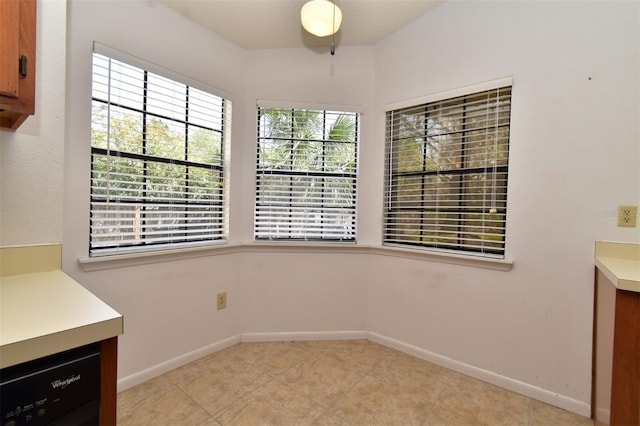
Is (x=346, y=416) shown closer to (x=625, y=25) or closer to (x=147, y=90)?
(x=147, y=90)

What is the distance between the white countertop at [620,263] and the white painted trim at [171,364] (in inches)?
94.0

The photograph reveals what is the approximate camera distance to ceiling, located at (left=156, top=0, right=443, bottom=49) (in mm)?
1982

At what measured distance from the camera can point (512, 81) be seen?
1.83 m

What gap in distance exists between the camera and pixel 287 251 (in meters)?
2.45

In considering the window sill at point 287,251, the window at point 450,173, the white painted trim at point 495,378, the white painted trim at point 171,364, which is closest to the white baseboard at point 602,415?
the white painted trim at point 495,378

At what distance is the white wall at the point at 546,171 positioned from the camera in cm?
157

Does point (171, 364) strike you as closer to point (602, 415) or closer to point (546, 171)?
point (602, 415)

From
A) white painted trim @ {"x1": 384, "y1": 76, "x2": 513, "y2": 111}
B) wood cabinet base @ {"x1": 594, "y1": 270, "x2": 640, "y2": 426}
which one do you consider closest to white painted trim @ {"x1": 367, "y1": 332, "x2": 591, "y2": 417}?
wood cabinet base @ {"x1": 594, "y1": 270, "x2": 640, "y2": 426}

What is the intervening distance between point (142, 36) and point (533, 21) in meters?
2.42

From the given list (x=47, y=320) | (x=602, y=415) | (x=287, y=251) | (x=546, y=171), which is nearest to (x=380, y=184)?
(x=287, y=251)

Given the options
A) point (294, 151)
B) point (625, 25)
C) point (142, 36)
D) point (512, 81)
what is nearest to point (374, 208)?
point (294, 151)

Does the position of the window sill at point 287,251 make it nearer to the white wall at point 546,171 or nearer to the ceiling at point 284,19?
the white wall at point 546,171

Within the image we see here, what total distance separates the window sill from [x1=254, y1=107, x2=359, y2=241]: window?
0.31 feet

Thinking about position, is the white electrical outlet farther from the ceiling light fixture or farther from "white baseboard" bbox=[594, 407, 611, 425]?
the ceiling light fixture
